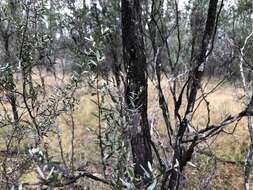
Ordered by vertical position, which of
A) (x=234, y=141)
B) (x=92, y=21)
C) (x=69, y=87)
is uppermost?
(x=92, y=21)

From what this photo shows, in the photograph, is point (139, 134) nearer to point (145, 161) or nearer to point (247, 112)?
point (145, 161)

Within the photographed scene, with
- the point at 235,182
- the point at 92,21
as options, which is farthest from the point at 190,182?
the point at 92,21

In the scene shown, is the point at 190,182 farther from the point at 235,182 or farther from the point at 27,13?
the point at 27,13

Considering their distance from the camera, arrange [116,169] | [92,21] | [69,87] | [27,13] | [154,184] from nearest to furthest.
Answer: [154,184] < [116,169] < [69,87] < [27,13] < [92,21]

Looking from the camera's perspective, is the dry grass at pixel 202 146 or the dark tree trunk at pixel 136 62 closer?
the dark tree trunk at pixel 136 62

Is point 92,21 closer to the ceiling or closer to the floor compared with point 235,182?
closer to the ceiling

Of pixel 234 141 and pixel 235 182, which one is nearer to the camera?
pixel 235 182

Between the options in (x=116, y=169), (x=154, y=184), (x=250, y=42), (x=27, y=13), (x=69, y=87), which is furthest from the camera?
(x=250, y=42)

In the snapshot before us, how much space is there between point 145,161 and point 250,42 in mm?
9686

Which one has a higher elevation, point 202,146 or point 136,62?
point 136,62

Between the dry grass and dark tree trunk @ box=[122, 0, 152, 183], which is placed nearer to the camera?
dark tree trunk @ box=[122, 0, 152, 183]

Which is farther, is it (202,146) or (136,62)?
(202,146)

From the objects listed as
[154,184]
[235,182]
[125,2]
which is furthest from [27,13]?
[235,182]

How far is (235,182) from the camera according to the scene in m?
13.0
